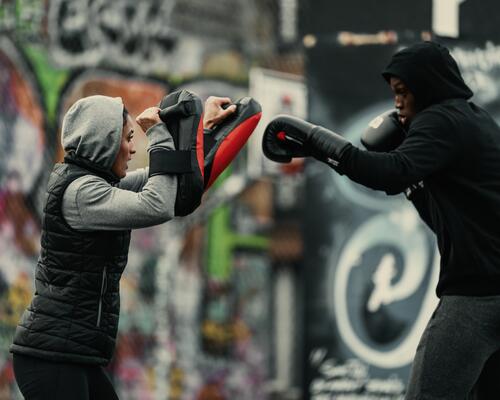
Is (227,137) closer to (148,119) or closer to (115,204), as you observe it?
(148,119)

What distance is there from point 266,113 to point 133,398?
8.59 feet

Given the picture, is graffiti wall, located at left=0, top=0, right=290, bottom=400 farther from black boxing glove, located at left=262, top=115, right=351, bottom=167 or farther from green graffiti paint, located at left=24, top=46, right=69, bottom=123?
black boxing glove, located at left=262, top=115, right=351, bottom=167

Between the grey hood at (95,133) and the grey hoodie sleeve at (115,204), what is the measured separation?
9cm

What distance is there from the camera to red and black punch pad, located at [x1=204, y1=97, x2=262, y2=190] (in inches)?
193

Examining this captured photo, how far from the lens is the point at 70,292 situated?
4.54 meters

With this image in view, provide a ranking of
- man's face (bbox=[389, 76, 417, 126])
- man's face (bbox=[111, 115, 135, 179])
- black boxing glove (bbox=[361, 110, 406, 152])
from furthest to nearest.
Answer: black boxing glove (bbox=[361, 110, 406, 152]) → man's face (bbox=[389, 76, 417, 126]) → man's face (bbox=[111, 115, 135, 179])

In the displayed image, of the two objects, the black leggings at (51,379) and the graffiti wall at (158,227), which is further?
the graffiti wall at (158,227)

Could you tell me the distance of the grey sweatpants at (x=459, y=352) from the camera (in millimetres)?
4699

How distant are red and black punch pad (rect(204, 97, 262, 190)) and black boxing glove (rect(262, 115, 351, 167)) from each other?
0.10 meters

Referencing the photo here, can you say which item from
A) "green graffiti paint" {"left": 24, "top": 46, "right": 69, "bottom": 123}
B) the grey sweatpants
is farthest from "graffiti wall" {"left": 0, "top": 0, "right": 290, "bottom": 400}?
the grey sweatpants

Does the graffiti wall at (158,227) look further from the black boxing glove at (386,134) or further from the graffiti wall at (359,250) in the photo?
the black boxing glove at (386,134)

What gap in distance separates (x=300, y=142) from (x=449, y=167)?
2.08 feet

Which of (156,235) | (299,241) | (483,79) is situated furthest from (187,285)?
(483,79)

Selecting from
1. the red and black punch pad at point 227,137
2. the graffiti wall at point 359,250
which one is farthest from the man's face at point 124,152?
the graffiti wall at point 359,250
